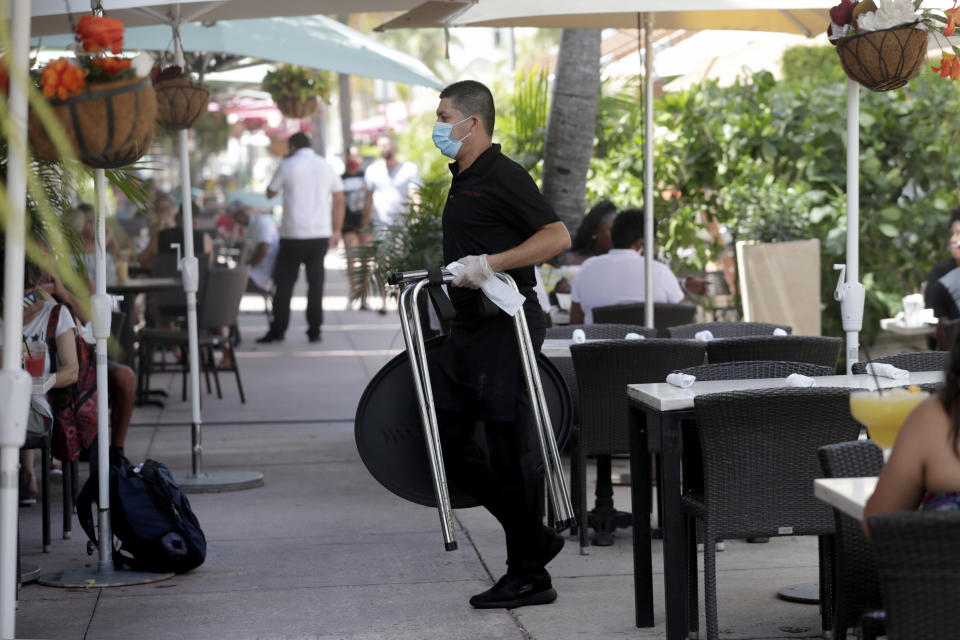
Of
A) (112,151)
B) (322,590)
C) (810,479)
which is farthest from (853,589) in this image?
(322,590)

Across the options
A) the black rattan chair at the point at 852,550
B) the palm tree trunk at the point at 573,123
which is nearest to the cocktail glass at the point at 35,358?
the black rattan chair at the point at 852,550

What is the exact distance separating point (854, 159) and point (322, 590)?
2828 millimetres

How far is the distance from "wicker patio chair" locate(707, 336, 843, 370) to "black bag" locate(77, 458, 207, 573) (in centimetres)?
235

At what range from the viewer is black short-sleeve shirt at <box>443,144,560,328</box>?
5.24 metres

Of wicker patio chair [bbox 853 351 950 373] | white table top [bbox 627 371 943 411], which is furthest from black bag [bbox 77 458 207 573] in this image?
wicker patio chair [bbox 853 351 950 373]

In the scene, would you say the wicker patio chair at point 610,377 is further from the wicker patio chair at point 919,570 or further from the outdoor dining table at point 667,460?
the wicker patio chair at point 919,570

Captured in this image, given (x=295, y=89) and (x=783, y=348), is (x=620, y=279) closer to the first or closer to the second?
(x=783, y=348)

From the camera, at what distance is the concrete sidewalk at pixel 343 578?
5.11 meters

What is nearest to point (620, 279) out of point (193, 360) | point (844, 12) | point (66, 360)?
point (193, 360)

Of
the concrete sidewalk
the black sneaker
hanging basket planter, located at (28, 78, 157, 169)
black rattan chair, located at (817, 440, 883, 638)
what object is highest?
hanging basket planter, located at (28, 78, 157, 169)

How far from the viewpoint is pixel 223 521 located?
698 cm

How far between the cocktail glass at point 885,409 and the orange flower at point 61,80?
207cm

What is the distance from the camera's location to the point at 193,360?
7652 mm

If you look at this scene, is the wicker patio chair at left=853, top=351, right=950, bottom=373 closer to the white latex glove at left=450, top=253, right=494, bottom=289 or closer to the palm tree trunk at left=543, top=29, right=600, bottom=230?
the white latex glove at left=450, top=253, right=494, bottom=289
